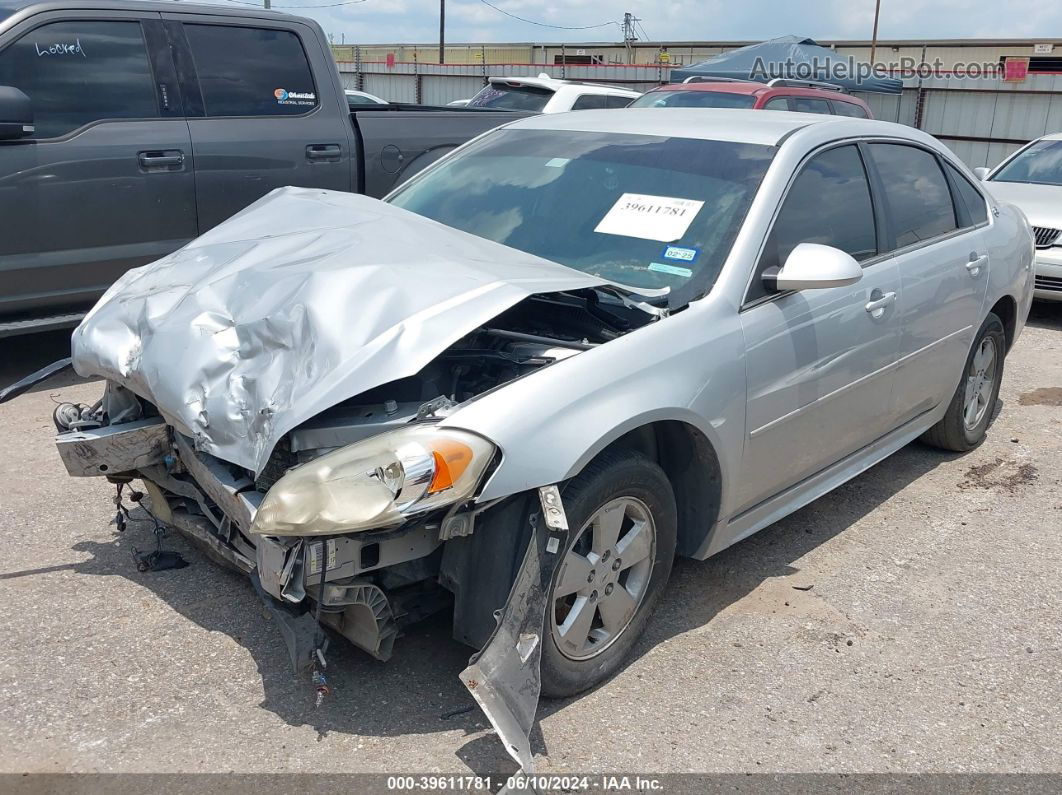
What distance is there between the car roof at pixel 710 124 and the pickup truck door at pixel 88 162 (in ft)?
8.49

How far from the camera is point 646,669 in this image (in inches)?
134

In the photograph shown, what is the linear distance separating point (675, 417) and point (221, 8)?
15.7 ft

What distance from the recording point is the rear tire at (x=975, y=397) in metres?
5.22

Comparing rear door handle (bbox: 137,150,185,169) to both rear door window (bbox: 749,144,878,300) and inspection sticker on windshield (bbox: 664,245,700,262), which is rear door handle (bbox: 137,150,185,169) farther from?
rear door window (bbox: 749,144,878,300)

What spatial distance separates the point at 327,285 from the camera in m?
3.19

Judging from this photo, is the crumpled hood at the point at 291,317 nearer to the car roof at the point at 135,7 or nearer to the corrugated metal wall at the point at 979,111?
the car roof at the point at 135,7

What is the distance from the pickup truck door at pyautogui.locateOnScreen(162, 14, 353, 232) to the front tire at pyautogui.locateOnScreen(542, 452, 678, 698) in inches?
165

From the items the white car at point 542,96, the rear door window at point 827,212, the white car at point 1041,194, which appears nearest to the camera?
the rear door window at point 827,212

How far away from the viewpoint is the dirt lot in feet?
9.62

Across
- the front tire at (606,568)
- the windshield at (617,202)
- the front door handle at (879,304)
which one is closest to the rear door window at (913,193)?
the front door handle at (879,304)

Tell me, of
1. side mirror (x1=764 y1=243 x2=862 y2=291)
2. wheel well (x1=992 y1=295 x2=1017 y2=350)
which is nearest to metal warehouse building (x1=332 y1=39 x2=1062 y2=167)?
wheel well (x1=992 y1=295 x2=1017 y2=350)

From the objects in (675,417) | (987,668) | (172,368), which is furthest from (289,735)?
(987,668)

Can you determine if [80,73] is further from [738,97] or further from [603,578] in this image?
[738,97]

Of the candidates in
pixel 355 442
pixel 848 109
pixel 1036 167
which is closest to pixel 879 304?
pixel 355 442
